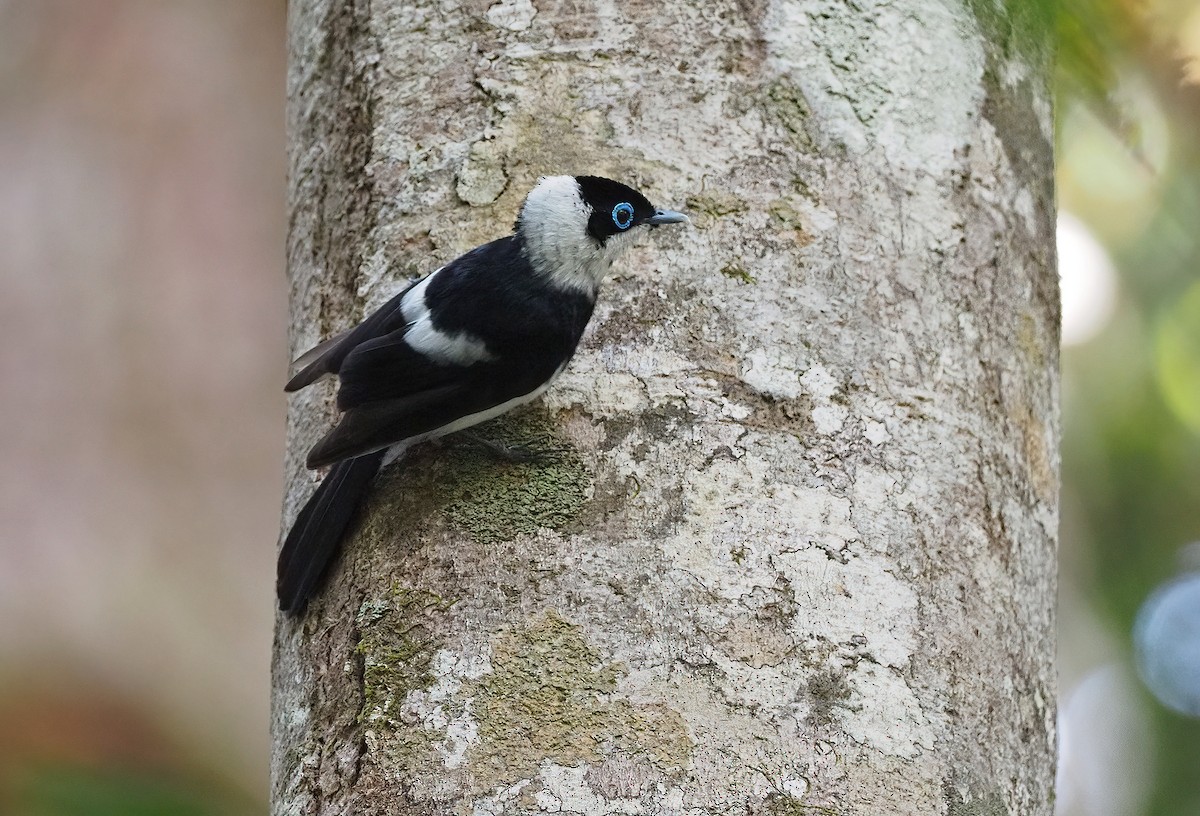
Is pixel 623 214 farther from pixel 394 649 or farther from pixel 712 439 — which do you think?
pixel 394 649

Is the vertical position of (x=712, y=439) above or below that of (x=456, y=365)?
above

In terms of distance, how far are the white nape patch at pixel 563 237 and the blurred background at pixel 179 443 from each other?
3457 millimetres

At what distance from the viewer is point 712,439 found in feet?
7.79

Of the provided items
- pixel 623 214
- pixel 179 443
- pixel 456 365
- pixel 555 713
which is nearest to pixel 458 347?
pixel 456 365

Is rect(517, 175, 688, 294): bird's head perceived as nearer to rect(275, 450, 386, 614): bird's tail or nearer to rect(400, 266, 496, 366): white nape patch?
rect(400, 266, 496, 366): white nape patch

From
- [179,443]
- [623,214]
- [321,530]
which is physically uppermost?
[623,214]

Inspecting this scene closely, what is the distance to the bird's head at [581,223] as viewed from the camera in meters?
2.62

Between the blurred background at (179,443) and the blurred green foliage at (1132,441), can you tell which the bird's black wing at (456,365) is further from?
the blurred background at (179,443)

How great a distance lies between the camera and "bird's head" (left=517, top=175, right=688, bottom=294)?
2625 mm

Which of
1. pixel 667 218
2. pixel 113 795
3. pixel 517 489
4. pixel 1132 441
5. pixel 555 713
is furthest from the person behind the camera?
pixel 1132 441

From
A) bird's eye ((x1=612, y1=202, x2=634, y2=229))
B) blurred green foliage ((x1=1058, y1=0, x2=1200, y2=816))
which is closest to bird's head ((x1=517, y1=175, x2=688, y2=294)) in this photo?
bird's eye ((x1=612, y1=202, x2=634, y2=229))

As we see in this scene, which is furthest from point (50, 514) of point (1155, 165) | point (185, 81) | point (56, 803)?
point (1155, 165)

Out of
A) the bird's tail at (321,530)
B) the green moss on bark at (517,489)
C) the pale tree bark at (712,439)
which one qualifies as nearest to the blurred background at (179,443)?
the pale tree bark at (712,439)

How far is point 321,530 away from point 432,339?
0.44m
